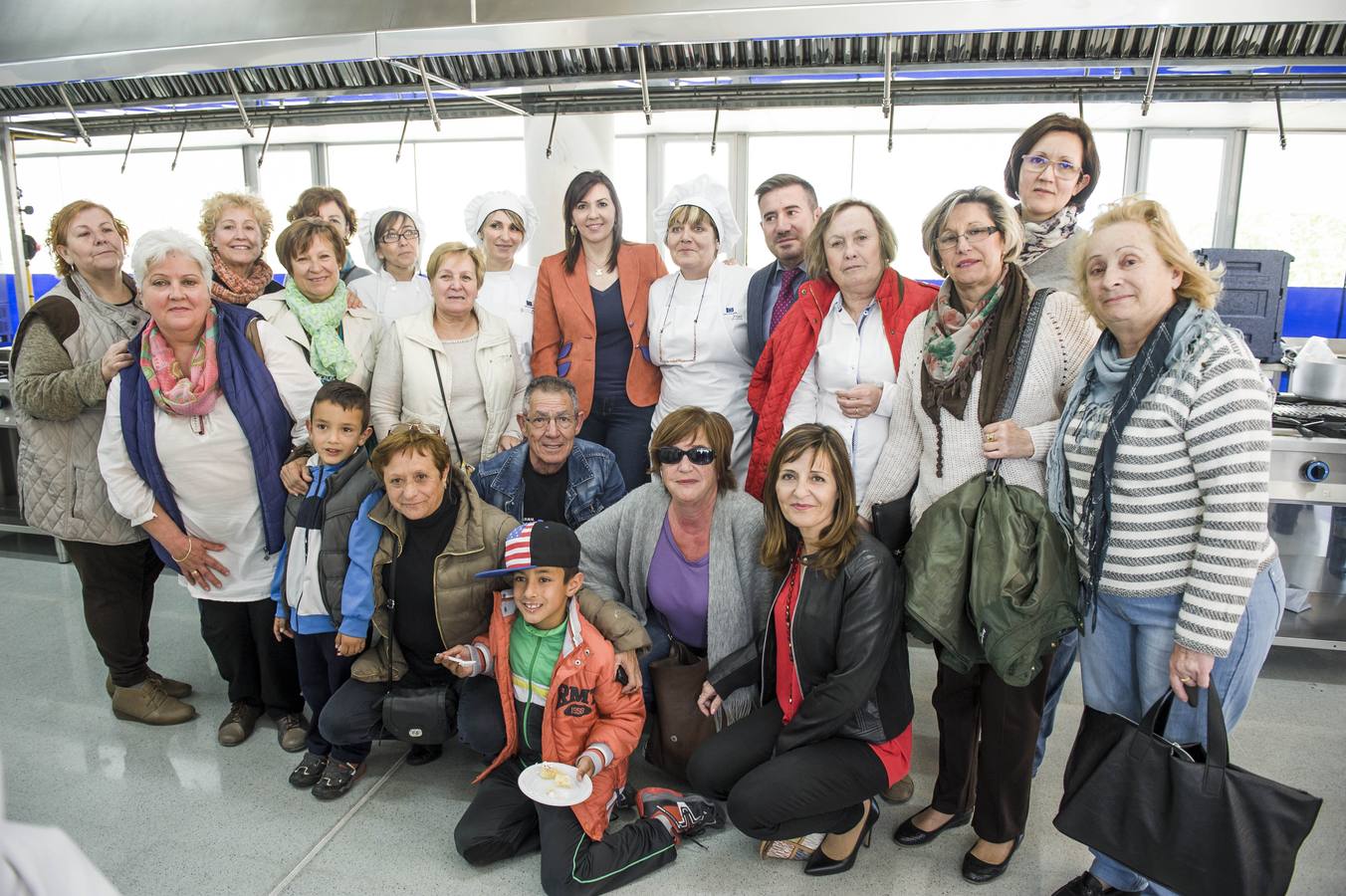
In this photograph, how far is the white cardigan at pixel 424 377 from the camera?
9.30 feet

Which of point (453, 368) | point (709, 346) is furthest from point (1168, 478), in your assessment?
point (453, 368)

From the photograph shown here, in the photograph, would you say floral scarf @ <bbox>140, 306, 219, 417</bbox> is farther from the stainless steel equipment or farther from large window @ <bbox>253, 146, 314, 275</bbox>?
large window @ <bbox>253, 146, 314, 275</bbox>

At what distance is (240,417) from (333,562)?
1.87ft

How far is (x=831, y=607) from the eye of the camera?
2135 mm

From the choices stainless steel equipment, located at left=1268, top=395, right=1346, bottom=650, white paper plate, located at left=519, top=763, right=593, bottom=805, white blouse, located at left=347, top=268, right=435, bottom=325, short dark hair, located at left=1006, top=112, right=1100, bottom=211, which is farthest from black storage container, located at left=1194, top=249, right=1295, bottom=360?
white blouse, located at left=347, top=268, right=435, bottom=325

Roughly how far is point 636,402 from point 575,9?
247 centimetres

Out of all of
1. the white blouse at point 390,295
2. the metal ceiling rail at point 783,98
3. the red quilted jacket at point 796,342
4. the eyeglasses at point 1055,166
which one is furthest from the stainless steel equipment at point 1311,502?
the white blouse at point 390,295

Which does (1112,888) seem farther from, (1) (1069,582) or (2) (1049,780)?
(1) (1069,582)

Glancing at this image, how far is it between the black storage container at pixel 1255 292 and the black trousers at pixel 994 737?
2356 mm

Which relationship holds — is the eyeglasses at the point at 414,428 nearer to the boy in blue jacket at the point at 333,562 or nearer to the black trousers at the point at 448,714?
the boy in blue jacket at the point at 333,562

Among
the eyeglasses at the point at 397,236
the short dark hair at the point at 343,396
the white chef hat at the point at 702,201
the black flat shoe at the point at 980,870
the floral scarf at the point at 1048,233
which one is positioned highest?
the white chef hat at the point at 702,201

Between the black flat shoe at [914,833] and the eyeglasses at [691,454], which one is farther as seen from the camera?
the eyeglasses at [691,454]

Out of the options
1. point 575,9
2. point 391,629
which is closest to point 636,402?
point 391,629

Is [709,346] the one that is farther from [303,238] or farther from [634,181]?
[634,181]
